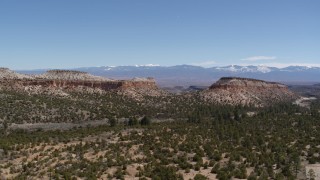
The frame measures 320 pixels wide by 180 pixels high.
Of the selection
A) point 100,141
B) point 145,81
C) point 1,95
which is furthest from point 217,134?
point 145,81

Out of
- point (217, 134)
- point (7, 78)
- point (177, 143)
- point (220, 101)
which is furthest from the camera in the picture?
point (220, 101)

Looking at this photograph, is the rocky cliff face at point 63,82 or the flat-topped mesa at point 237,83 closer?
the rocky cliff face at point 63,82

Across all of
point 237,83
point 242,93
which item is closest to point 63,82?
point 242,93

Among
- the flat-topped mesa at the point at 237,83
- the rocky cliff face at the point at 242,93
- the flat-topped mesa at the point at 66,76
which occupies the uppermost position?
the flat-topped mesa at the point at 66,76

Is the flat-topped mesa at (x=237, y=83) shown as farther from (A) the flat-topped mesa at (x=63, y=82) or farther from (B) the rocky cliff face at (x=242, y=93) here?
(A) the flat-topped mesa at (x=63, y=82)

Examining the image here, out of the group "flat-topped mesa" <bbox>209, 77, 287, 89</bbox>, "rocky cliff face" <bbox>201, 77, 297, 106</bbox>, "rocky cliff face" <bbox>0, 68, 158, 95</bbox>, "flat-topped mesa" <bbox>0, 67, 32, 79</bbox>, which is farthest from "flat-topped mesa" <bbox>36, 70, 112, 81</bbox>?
"flat-topped mesa" <bbox>209, 77, 287, 89</bbox>

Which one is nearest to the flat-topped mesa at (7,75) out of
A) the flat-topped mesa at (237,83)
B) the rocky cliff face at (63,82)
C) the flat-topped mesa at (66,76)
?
the rocky cliff face at (63,82)

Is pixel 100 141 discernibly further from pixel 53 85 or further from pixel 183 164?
pixel 53 85

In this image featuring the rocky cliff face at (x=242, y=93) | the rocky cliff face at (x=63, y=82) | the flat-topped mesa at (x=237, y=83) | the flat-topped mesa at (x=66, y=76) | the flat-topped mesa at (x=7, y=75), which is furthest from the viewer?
the flat-topped mesa at (x=237, y=83)
